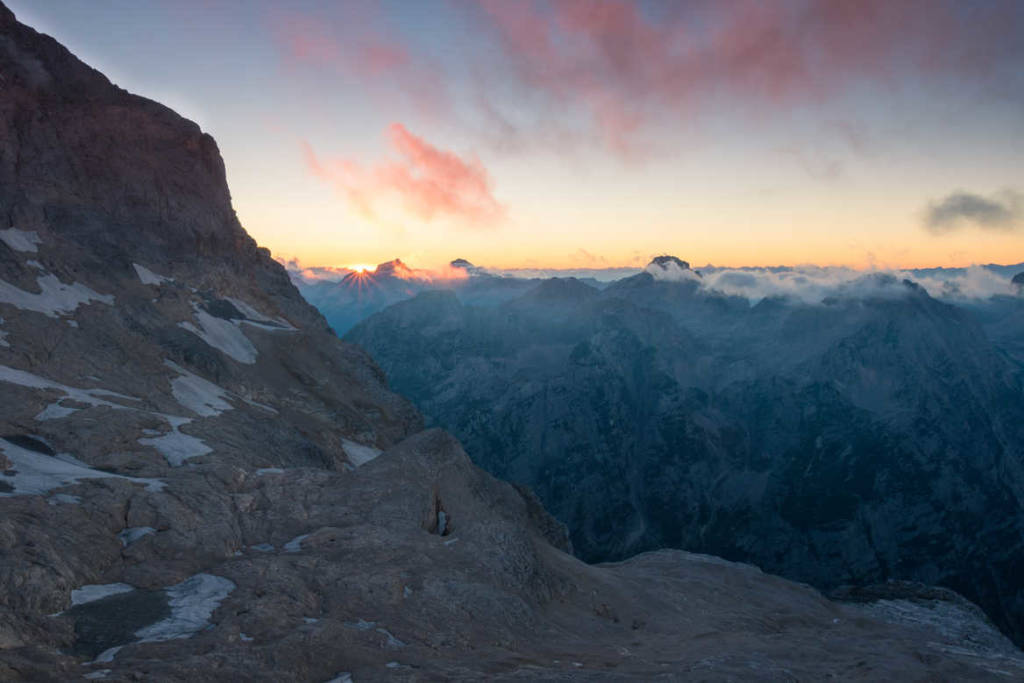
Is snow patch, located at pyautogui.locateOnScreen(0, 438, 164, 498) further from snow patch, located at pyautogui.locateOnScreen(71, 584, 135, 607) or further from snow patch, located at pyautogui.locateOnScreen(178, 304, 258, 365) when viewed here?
snow patch, located at pyautogui.locateOnScreen(178, 304, 258, 365)

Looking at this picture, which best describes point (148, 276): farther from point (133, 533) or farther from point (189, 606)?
point (189, 606)

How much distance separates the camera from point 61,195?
81500 millimetres

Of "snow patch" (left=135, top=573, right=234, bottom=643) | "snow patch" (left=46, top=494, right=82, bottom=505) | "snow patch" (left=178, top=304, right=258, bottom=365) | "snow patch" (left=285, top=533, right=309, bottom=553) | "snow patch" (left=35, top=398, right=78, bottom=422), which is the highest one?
"snow patch" (left=178, top=304, right=258, bottom=365)

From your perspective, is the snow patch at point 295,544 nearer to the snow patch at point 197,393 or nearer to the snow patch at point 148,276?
the snow patch at point 197,393

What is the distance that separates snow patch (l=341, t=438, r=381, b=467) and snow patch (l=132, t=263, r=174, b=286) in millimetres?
34746

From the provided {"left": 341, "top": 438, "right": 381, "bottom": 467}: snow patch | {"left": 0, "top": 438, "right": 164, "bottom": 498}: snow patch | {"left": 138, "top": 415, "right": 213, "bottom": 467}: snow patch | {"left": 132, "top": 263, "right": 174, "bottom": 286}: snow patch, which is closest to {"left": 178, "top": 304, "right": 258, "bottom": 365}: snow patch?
{"left": 132, "top": 263, "right": 174, "bottom": 286}: snow patch

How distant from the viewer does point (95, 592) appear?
21391 mm

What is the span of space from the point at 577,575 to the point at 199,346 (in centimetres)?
5582

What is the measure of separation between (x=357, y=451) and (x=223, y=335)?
2697 centimetres

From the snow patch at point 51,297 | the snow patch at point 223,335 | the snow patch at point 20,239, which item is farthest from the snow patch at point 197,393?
the snow patch at point 20,239

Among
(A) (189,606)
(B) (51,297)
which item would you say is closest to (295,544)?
(A) (189,606)

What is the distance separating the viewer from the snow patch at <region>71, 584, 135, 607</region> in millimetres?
20531

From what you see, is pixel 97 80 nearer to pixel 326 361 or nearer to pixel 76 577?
pixel 326 361

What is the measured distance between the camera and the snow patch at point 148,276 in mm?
80412
